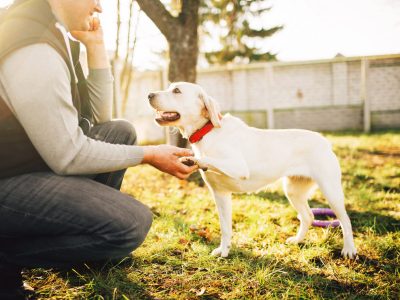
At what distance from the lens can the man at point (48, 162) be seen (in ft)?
5.37

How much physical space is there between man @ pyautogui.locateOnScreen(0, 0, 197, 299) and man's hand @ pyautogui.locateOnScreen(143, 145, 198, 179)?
38 mm

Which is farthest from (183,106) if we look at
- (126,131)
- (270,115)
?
(270,115)

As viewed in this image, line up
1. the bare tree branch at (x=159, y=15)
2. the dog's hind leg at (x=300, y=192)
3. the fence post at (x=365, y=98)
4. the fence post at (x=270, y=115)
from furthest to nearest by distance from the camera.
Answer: the fence post at (x=270, y=115) → the fence post at (x=365, y=98) → the bare tree branch at (x=159, y=15) → the dog's hind leg at (x=300, y=192)

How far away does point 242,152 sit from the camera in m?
2.89

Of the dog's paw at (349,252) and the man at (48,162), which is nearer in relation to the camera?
the man at (48,162)

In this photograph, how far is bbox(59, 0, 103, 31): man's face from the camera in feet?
6.29

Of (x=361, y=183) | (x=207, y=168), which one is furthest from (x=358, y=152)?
(x=207, y=168)

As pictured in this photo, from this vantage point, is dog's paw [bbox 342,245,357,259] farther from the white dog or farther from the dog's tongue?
the dog's tongue

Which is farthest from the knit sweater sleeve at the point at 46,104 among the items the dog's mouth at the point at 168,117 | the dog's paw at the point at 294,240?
the dog's paw at the point at 294,240

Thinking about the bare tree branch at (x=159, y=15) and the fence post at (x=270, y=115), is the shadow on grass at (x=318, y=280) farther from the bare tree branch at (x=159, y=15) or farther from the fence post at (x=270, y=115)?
the fence post at (x=270, y=115)

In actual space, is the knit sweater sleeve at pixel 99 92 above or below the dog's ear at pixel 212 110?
above

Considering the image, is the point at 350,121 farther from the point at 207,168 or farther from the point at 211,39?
the point at 211,39

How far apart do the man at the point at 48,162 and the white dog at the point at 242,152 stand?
92cm

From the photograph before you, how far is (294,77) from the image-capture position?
1309cm
